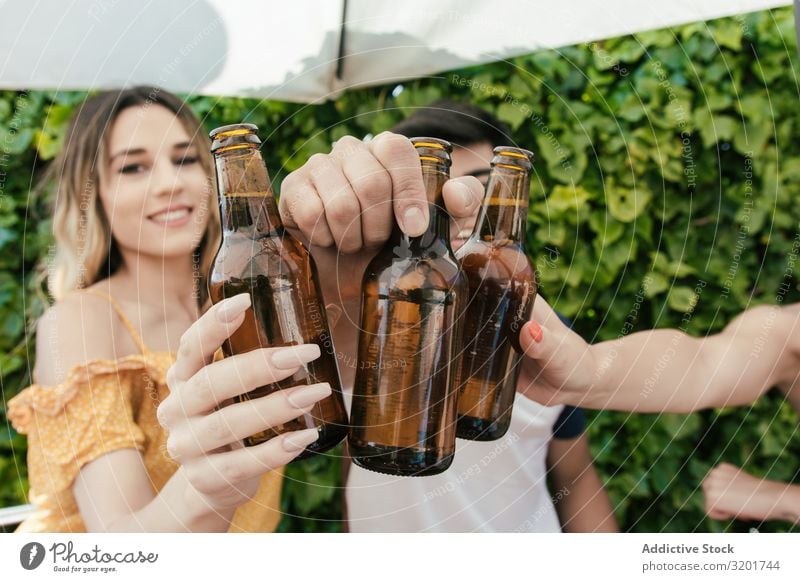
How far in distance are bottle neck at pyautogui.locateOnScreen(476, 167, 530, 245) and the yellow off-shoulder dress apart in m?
0.38

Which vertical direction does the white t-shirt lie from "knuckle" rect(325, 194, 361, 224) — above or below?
below

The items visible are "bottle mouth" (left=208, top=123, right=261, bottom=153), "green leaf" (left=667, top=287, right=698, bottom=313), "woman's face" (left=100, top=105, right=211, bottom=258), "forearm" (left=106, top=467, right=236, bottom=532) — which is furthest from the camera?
"green leaf" (left=667, top=287, right=698, bottom=313)

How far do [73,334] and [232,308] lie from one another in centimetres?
33

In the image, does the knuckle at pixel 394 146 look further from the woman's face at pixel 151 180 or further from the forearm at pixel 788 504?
the forearm at pixel 788 504

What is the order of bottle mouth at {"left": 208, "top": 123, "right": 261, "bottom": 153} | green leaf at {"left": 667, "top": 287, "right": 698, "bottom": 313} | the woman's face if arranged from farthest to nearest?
green leaf at {"left": 667, "top": 287, "right": 698, "bottom": 313} → the woman's face → bottle mouth at {"left": 208, "top": 123, "right": 261, "bottom": 153}

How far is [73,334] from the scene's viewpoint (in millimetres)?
656

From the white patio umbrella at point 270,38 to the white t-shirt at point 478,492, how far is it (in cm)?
41

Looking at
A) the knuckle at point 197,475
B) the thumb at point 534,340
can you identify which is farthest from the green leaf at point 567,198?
the knuckle at point 197,475

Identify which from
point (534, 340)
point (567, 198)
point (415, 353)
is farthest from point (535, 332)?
point (567, 198)

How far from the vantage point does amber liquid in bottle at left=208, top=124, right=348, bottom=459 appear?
416 mm

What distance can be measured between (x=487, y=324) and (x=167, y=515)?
37 cm

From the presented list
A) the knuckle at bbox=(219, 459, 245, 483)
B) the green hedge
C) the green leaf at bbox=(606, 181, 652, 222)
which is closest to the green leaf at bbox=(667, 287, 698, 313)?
the green hedge

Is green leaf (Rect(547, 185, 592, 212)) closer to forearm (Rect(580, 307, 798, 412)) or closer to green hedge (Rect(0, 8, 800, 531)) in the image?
green hedge (Rect(0, 8, 800, 531))
